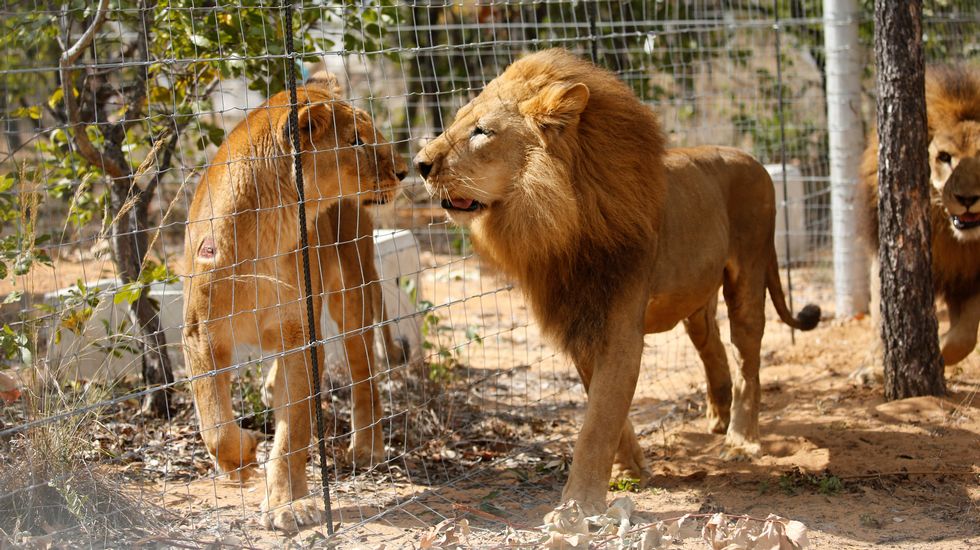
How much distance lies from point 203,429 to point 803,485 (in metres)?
2.39

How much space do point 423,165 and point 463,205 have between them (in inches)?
8.1

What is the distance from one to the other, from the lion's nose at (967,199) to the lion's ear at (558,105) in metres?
2.50

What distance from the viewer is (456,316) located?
25.6ft

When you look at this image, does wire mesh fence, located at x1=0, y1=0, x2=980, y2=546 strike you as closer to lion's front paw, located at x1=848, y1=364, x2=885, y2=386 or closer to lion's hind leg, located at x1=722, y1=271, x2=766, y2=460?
lion's hind leg, located at x1=722, y1=271, x2=766, y2=460

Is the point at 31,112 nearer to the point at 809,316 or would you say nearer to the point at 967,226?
the point at 809,316

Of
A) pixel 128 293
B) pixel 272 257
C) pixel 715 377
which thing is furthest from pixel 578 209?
pixel 715 377

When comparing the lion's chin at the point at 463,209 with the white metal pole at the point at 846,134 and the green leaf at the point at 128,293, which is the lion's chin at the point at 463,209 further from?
the white metal pole at the point at 846,134

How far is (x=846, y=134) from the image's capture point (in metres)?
7.02

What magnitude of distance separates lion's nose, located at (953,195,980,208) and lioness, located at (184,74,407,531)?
9.44ft

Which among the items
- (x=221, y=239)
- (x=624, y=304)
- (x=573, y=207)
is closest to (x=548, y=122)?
(x=573, y=207)

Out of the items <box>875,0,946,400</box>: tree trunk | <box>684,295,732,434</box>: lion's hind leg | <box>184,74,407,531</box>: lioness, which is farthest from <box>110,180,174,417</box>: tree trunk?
<box>875,0,946,400</box>: tree trunk

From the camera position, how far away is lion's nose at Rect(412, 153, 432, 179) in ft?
11.7

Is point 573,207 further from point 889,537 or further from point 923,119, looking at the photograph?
point 923,119

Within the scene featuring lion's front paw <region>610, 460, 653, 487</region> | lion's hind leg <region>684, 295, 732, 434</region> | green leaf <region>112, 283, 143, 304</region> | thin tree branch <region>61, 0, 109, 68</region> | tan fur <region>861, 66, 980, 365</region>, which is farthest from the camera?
tan fur <region>861, 66, 980, 365</region>
